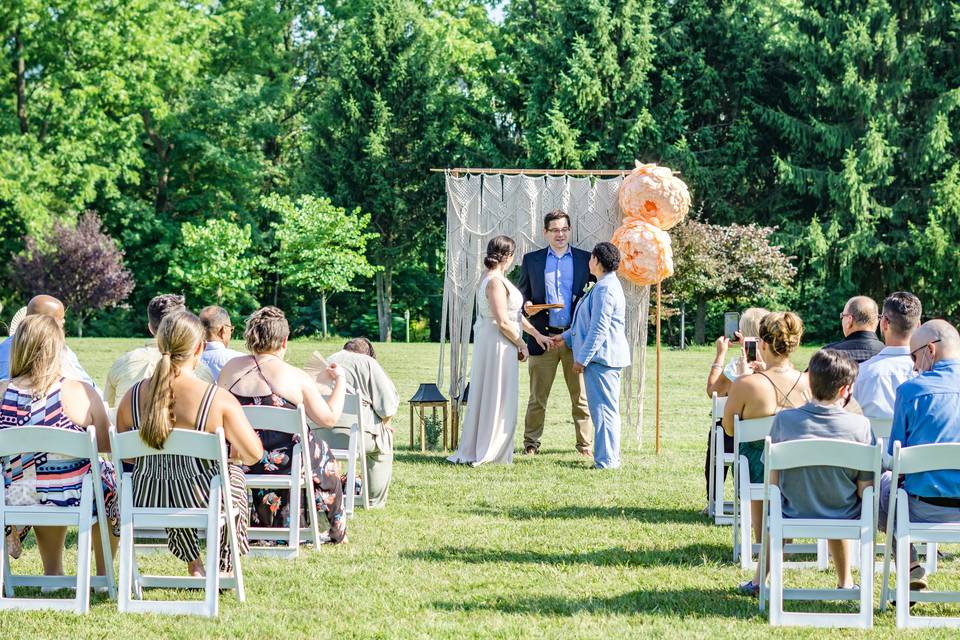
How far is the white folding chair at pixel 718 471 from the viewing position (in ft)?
22.4

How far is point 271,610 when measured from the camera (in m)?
5.06

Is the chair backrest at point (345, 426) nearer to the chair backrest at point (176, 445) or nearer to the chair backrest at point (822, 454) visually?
the chair backrest at point (176, 445)

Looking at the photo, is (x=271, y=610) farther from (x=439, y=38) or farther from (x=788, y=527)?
(x=439, y=38)

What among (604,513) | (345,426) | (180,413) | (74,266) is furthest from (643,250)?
(74,266)

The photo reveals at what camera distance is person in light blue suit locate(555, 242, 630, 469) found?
924cm

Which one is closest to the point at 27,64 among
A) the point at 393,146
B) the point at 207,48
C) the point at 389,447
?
the point at 207,48

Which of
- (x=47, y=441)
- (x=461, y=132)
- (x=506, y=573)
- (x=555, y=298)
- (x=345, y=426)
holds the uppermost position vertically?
(x=461, y=132)

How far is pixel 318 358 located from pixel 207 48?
34.0m

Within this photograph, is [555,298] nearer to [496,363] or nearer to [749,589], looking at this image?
[496,363]

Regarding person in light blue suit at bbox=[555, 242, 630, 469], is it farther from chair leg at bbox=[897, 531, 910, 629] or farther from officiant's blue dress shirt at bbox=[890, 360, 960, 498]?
chair leg at bbox=[897, 531, 910, 629]

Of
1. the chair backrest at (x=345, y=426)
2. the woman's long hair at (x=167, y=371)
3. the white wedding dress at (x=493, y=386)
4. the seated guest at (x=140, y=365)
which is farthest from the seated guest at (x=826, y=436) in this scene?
the white wedding dress at (x=493, y=386)

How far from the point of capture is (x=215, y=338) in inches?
282

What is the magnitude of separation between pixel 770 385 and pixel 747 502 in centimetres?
81

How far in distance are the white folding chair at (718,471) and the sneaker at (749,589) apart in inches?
55.7
